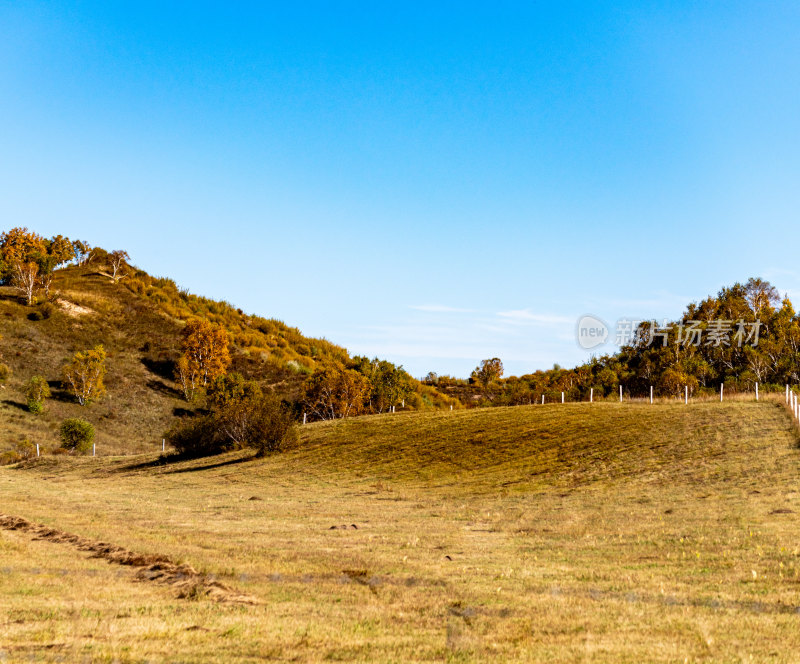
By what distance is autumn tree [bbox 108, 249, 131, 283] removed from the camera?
12631cm

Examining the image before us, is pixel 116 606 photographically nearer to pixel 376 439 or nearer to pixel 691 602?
pixel 691 602

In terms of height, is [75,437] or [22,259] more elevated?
[22,259]

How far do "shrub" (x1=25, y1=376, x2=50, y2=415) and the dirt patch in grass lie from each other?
6145cm

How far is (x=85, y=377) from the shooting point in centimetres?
8325

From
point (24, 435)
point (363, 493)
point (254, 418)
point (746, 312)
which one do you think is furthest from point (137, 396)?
point (746, 312)

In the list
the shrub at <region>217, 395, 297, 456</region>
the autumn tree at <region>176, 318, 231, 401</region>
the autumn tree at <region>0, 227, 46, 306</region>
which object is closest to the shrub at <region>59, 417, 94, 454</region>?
the shrub at <region>217, 395, 297, 456</region>

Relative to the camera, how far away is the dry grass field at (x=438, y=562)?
916cm

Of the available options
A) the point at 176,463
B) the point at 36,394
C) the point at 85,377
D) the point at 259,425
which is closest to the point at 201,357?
the point at 85,377

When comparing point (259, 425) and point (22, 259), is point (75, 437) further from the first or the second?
point (22, 259)

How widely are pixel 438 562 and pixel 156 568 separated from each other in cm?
591

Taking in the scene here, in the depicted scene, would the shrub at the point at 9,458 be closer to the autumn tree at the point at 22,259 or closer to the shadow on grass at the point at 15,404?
the shadow on grass at the point at 15,404

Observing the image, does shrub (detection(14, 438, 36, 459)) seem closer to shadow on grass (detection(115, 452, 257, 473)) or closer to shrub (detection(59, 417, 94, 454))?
→ shrub (detection(59, 417, 94, 454))

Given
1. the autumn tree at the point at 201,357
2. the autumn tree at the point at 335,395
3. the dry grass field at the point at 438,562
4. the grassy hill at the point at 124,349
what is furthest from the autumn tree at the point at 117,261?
the dry grass field at the point at 438,562

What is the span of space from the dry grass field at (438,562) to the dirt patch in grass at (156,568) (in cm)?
6
